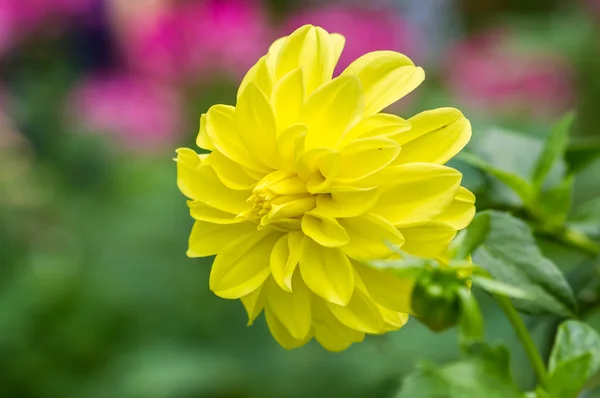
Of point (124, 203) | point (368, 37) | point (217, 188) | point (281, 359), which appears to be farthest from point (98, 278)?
point (217, 188)

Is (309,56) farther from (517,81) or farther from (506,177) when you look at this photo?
(517,81)

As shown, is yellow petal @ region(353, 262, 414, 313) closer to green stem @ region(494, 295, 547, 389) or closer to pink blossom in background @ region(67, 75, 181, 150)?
green stem @ region(494, 295, 547, 389)

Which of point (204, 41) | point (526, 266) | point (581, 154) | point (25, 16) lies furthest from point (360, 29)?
point (526, 266)

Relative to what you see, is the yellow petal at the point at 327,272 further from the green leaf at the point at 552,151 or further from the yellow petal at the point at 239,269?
the green leaf at the point at 552,151

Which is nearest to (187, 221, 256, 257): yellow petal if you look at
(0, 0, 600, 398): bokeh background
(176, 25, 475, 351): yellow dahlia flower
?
(176, 25, 475, 351): yellow dahlia flower

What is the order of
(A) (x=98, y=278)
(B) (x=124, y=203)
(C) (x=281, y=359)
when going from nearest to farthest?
1. (C) (x=281, y=359)
2. (A) (x=98, y=278)
3. (B) (x=124, y=203)

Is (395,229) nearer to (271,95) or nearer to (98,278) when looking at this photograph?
(271,95)

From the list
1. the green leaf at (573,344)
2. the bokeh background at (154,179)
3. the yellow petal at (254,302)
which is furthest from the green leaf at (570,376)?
the bokeh background at (154,179)
